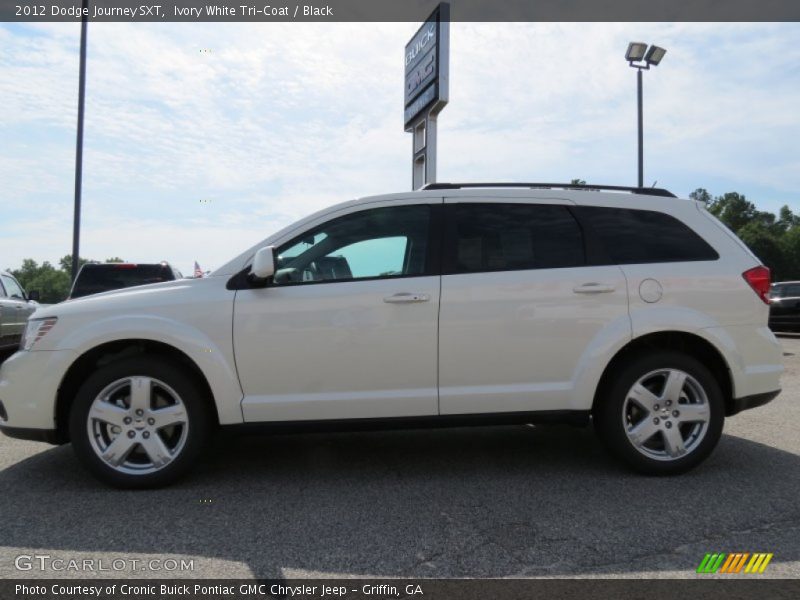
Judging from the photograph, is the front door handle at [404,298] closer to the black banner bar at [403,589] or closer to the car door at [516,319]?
the car door at [516,319]

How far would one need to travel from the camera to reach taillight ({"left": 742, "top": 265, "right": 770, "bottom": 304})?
14.4ft

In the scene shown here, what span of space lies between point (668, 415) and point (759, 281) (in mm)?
1101

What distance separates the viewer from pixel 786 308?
58.0 ft

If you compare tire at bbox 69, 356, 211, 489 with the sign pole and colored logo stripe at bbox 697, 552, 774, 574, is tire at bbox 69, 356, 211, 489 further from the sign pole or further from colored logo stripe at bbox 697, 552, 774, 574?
the sign pole

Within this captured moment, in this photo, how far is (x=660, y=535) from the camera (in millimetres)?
3324

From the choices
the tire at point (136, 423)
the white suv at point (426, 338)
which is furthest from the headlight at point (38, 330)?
the tire at point (136, 423)

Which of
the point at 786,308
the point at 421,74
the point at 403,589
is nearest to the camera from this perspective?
the point at 403,589

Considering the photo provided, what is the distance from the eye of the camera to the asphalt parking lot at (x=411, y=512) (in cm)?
304

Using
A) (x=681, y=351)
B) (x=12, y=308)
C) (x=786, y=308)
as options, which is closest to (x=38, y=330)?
(x=681, y=351)

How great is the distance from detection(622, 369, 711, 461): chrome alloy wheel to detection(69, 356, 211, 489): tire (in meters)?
2.77

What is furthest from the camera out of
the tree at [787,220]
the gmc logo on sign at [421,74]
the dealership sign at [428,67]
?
the tree at [787,220]

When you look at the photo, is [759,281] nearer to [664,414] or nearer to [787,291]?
[664,414]

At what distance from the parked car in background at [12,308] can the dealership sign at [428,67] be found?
8.60m

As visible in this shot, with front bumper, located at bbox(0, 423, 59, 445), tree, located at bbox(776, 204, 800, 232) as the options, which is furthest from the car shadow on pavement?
tree, located at bbox(776, 204, 800, 232)
